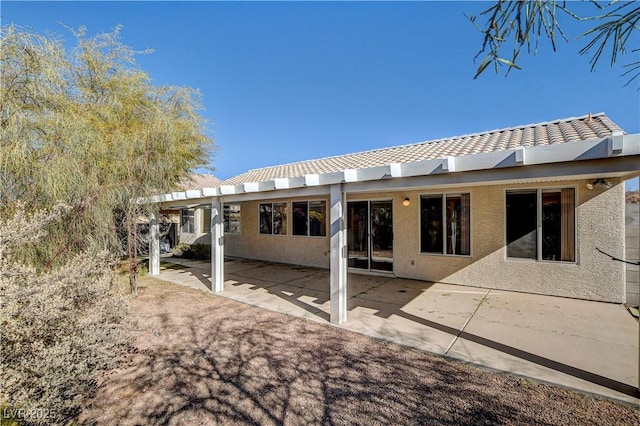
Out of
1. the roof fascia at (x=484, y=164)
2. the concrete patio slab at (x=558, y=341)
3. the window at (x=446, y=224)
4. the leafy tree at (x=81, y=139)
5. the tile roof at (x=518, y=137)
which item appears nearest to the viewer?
the roof fascia at (x=484, y=164)

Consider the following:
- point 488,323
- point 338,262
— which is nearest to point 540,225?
point 488,323

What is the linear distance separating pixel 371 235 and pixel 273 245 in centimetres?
459

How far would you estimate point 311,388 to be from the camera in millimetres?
3205

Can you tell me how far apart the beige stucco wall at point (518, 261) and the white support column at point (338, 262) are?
388cm

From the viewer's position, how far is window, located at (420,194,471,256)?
25.0 feet

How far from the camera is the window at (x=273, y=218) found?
11.7 metres

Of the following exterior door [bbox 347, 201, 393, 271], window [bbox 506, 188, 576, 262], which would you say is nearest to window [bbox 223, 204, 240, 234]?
exterior door [bbox 347, 201, 393, 271]

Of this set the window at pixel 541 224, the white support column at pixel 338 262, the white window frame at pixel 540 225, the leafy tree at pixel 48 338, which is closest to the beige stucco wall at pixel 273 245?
the white support column at pixel 338 262

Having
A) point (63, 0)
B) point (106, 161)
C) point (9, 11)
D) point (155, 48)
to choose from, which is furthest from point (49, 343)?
point (155, 48)

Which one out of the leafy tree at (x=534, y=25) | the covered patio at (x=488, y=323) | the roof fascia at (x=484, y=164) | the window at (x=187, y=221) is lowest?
the covered patio at (x=488, y=323)

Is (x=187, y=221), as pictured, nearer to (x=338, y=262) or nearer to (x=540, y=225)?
(x=338, y=262)

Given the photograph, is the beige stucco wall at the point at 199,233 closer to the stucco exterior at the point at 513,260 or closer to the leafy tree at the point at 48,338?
the stucco exterior at the point at 513,260

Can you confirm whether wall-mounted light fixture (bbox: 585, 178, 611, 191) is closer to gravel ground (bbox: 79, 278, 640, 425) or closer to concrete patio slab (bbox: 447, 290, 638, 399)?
concrete patio slab (bbox: 447, 290, 638, 399)

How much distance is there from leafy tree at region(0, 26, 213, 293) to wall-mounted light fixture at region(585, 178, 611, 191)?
31.2ft
